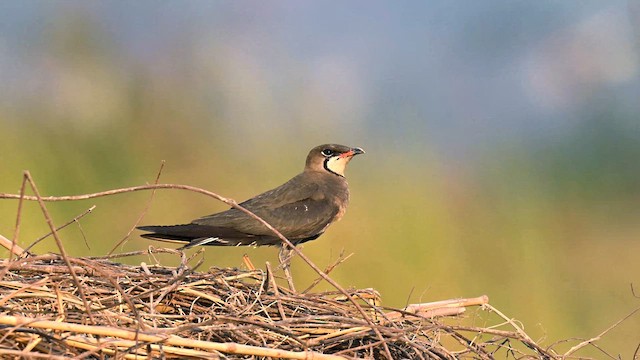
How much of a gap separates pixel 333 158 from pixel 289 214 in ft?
2.26

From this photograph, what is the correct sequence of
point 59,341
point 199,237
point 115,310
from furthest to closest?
point 199,237
point 115,310
point 59,341

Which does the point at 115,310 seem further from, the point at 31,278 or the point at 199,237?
the point at 199,237

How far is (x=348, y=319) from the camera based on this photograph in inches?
88.9

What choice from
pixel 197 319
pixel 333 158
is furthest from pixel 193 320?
pixel 333 158

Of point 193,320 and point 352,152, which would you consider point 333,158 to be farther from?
point 193,320

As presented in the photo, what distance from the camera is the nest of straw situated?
191 centimetres

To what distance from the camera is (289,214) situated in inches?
189

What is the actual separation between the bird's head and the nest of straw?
2.70 metres

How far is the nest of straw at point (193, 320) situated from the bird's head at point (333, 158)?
2705 mm

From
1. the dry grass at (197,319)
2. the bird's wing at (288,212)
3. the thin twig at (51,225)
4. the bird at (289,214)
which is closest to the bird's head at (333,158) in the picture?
the bird at (289,214)

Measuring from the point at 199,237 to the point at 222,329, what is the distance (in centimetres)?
227

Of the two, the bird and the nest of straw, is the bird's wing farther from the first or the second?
the nest of straw

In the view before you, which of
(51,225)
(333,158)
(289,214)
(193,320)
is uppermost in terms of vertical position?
(333,158)

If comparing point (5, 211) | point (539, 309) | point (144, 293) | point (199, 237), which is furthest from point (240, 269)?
point (539, 309)
